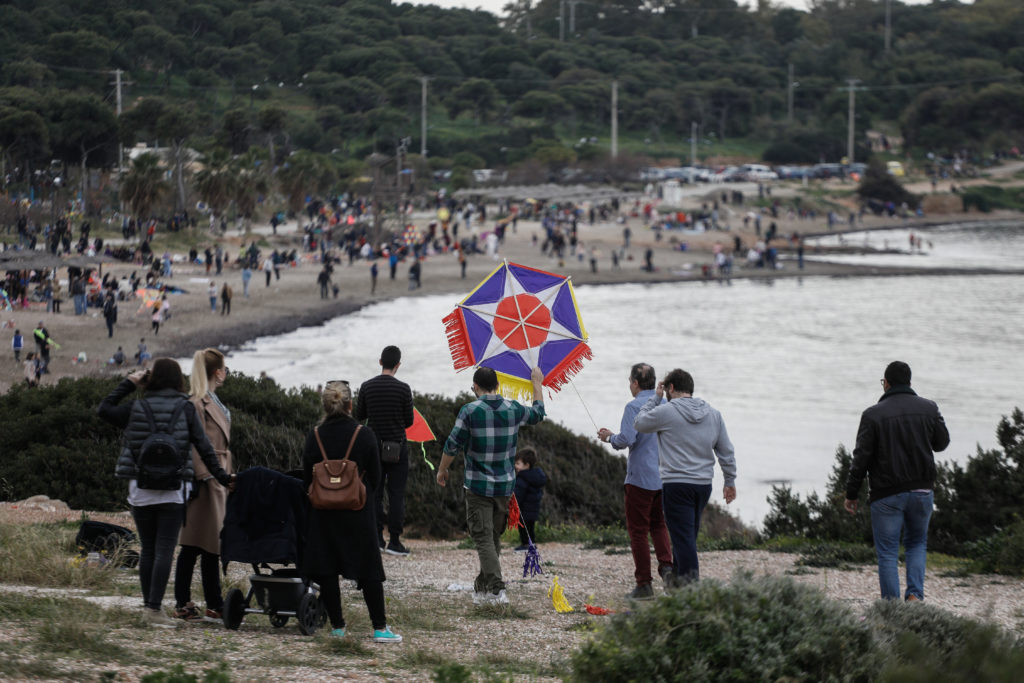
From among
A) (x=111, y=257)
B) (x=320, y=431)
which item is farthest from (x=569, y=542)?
(x=111, y=257)

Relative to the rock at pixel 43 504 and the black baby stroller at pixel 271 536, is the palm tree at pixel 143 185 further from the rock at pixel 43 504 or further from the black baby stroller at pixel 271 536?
the black baby stroller at pixel 271 536

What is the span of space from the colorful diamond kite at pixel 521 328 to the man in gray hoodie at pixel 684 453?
124 centimetres

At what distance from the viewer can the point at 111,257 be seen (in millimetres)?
38500

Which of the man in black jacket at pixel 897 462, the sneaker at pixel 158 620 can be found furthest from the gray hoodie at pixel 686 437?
the sneaker at pixel 158 620

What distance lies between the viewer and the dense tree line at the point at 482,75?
4041cm

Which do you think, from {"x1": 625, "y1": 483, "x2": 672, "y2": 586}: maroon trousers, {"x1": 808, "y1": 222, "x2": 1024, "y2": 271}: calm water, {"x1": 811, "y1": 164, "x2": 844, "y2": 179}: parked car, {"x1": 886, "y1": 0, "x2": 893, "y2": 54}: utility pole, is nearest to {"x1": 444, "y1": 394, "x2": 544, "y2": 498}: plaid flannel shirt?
{"x1": 625, "y1": 483, "x2": 672, "y2": 586}: maroon trousers

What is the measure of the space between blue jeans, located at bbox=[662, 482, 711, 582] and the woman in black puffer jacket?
108 inches

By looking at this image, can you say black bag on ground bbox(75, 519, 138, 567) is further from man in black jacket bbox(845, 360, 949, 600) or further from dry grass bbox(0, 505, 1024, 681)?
man in black jacket bbox(845, 360, 949, 600)

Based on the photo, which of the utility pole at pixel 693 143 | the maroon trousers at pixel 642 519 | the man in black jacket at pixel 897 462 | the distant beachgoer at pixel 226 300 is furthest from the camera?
the utility pole at pixel 693 143

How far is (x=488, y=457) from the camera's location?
7.16m

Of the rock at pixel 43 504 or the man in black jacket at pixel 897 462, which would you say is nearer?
the man in black jacket at pixel 897 462

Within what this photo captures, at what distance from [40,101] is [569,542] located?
31711 millimetres

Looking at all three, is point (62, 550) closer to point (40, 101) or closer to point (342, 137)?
point (40, 101)

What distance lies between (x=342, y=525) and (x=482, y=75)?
11735 cm
